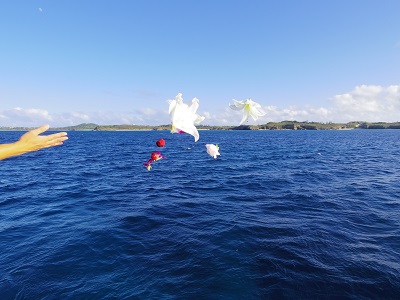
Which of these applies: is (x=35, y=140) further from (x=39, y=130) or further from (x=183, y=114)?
(x=183, y=114)

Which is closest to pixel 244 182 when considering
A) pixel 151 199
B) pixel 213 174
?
pixel 213 174

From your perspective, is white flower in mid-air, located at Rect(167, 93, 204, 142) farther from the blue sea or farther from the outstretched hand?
the blue sea

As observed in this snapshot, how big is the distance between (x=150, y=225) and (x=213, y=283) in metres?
7.32

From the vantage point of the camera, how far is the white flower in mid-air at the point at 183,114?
466 centimetres

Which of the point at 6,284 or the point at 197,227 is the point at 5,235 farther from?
the point at 197,227

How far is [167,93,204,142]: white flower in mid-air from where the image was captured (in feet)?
15.3

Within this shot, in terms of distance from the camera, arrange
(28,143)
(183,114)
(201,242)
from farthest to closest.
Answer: (201,242) < (183,114) < (28,143)

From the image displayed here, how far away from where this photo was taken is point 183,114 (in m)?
4.76

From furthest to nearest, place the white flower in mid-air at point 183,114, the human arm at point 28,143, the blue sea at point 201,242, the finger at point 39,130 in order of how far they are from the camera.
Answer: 1. the blue sea at point 201,242
2. the white flower in mid-air at point 183,114
3. the finger at point 39,130
4. the human arm at point 28,143

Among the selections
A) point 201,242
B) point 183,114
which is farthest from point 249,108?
point 201,242

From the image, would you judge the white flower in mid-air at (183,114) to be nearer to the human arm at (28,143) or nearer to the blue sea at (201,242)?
the human arm at (28,143)

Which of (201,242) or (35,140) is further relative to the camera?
(201,242)

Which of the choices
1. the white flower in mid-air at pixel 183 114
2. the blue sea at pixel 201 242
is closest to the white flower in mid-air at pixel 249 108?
the white flower in mid-air at pixel 183 114

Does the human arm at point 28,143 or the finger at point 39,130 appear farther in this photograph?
the finger at point 39,130
